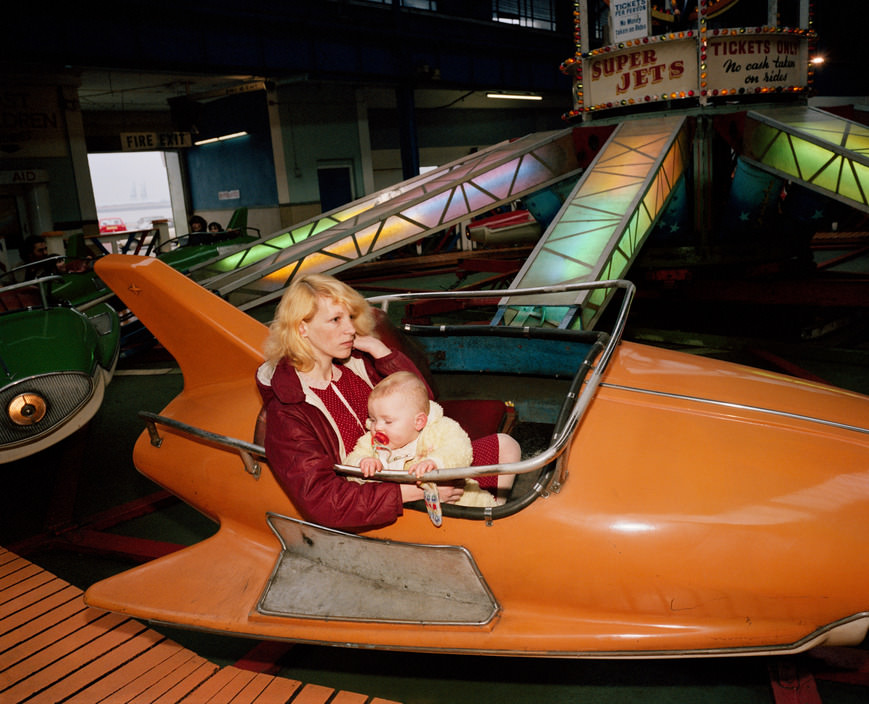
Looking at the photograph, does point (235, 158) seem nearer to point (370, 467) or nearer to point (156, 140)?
point (156, 140)

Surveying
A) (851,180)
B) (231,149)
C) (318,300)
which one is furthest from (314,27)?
(318,300)

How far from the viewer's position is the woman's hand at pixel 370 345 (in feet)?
8.39

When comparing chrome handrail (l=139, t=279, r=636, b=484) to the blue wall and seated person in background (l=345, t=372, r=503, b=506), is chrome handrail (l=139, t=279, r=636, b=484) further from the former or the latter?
the blue wall

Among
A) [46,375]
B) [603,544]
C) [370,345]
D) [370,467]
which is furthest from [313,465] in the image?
[46,375]

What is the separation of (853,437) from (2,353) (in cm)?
465

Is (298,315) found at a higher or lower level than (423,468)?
higher

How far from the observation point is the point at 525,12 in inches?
810

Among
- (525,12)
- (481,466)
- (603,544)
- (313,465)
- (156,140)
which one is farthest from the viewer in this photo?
(525,12)

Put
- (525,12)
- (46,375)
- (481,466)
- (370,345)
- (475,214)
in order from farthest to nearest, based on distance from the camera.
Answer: (525,12) < (475,214) < (46,375) < (370,345) < (481,466)

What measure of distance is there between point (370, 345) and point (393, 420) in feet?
1.81

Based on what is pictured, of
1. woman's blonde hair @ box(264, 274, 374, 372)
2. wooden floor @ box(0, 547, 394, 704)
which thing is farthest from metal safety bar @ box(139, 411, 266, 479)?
wooden floor @ box(0, 547, 394, 704)

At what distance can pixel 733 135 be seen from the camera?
6262mm

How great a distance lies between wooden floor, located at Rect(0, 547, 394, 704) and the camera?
223 centimetres

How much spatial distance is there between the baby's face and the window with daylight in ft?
65.8
